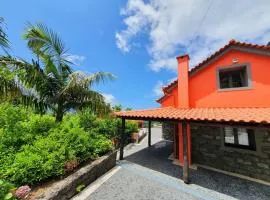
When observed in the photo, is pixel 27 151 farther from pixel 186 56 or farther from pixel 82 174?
pixel 186 56

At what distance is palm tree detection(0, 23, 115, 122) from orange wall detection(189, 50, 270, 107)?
5.33m

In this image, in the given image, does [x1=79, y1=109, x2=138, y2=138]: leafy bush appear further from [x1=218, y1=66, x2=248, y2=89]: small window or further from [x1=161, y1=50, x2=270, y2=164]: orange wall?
[x1=218, y1=66, x2=248, y2=89]: small window

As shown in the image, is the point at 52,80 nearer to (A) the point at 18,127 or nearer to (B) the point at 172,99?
(A) the point at 18,127

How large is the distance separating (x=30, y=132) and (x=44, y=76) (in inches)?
107

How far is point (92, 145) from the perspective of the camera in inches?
316

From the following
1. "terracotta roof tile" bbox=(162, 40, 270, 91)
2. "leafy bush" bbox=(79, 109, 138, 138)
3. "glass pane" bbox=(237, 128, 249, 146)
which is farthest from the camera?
"leafy bush" bbox=(79, 109, 138, 138)

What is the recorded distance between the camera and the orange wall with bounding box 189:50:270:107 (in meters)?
7.87

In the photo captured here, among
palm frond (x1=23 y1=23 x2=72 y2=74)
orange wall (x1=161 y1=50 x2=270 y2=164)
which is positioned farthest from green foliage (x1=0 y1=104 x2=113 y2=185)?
orange wall (x1=161 y1=50 x2=270 y2=164)

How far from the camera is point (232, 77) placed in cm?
941

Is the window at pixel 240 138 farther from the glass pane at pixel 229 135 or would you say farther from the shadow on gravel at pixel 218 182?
the shadow on gravel at pixel 218 182

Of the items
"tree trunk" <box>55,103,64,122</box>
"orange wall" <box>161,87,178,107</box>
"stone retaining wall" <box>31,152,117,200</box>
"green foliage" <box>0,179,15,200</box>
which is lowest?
"stone retaining wall" <box>31,152,117,200</box>

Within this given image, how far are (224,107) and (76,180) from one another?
796 cm

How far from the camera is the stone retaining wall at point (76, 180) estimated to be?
476cm

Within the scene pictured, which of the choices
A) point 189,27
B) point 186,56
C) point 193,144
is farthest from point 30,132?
point 189,27
